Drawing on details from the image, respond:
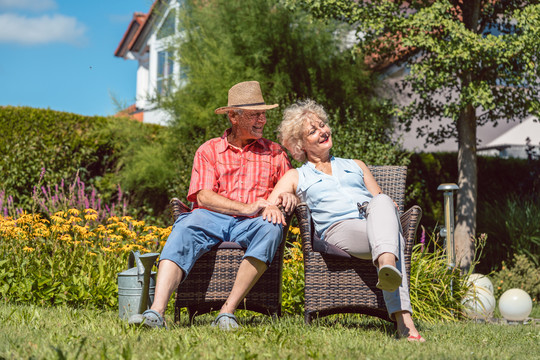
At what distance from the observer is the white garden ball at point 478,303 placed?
4828mm

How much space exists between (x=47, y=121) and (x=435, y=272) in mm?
5748

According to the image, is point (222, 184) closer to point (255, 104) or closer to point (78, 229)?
point (255, 104)

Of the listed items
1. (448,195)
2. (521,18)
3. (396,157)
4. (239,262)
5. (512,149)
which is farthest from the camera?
(512,149)

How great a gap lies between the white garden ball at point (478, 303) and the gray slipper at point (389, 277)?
6.67 feet

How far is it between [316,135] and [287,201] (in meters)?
0.58

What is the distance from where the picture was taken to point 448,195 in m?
5.16

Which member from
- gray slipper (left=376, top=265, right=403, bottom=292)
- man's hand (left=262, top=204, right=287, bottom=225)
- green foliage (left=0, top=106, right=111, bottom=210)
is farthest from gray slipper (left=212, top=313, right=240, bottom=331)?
green foliage (left=0, top=106, right=111, bottom=210)

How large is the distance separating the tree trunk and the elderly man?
3.99m

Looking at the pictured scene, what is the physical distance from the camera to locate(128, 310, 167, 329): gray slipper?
303cm

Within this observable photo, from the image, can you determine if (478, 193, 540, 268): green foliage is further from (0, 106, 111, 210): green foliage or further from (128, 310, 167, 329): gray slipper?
(128, 310, 167, 329): gray slipper

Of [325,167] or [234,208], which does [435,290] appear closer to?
[325,167]

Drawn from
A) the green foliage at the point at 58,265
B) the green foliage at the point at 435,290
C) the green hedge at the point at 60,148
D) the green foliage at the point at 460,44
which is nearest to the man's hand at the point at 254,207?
the green foliage at the point at 58,265

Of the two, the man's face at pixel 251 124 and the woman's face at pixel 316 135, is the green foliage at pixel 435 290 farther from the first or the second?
the man's face at pixel 251 124

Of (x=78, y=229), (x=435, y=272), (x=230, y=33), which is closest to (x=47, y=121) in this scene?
(x=230, y=33)
